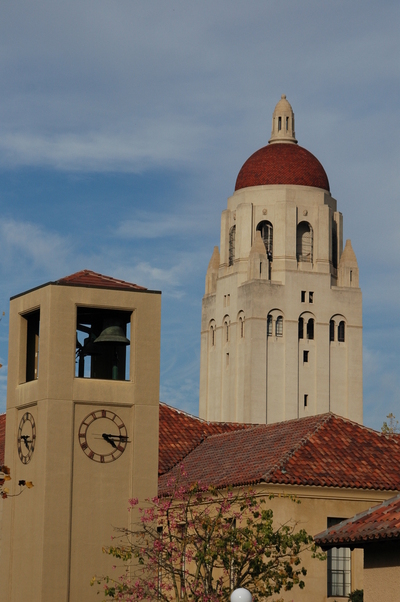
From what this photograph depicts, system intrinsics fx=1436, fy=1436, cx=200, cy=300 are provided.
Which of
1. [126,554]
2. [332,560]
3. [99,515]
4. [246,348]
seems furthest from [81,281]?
[246,348]

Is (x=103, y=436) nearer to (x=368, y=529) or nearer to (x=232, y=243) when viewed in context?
(x=368, y=529)

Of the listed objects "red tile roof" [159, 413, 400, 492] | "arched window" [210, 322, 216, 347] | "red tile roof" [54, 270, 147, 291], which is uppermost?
"arched window" [210, 322, 216, 347]

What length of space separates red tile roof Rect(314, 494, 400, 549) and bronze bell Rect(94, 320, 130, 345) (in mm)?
8208

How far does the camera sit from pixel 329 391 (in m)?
110

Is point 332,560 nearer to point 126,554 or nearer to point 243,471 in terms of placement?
point 243,471

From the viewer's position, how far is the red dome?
11056cm

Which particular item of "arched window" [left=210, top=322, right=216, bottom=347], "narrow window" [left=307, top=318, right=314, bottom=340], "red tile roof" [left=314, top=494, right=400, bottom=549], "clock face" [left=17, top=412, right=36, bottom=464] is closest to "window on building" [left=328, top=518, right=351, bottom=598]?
"clock face" [left=17, top=412, right=36, bottom=464]

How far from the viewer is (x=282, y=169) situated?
364 feet

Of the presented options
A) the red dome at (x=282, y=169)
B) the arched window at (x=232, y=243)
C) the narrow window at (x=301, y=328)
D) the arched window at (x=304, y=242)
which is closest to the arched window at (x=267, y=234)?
the arched window at (x=304, y=242)

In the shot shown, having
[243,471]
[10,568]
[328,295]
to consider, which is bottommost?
[10,568]

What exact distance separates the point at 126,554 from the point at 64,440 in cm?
423

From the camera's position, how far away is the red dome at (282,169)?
11056 centimetres

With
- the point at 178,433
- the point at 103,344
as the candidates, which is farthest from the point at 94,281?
the point at 178,433

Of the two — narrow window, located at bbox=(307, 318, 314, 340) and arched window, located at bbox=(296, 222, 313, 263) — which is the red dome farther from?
narrow window, located at bbox=(307, 318, 314, 340)
